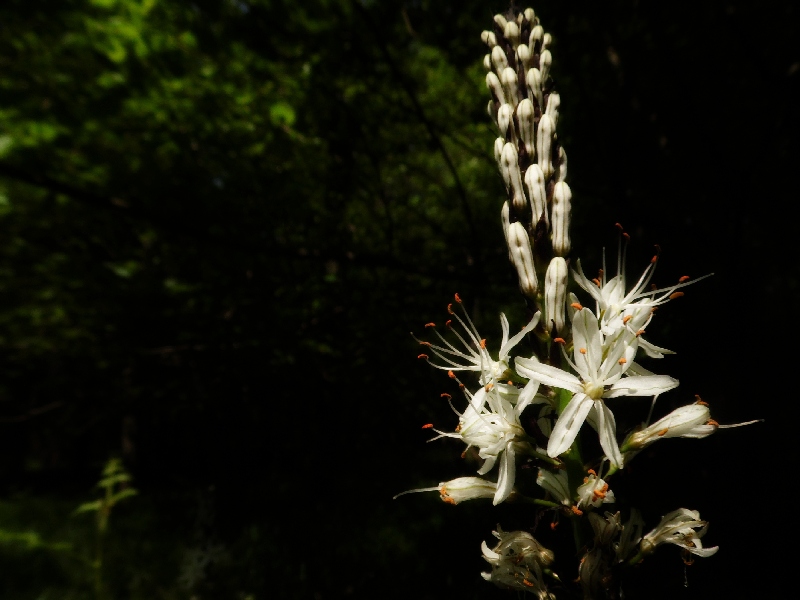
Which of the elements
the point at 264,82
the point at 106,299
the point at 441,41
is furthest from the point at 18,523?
the point at 441,41

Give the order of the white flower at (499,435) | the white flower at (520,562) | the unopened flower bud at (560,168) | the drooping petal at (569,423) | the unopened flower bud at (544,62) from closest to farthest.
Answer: the drooping petal at (569,423), the white flower at (499,435), the white flower at (520,562), the unopened flower bud at (560,168), the unopened flower bud at (544,62)

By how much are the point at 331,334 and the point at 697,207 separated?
4.23 m

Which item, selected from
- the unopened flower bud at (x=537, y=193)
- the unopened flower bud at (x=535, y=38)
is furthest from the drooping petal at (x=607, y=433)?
the unopened flower bud at (x=535, y=38)

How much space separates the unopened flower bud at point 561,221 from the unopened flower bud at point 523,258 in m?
0.09

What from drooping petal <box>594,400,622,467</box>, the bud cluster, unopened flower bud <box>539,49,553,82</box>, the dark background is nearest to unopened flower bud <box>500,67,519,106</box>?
the bud cluster

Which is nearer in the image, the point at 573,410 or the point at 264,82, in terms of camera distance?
the point at 573,410

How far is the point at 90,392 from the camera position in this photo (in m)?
8.03

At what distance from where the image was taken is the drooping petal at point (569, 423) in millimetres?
1337

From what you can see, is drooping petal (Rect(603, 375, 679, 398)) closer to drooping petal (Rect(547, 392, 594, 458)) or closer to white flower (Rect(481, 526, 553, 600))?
drooping petal (Rect(547, 392, 594, 458))

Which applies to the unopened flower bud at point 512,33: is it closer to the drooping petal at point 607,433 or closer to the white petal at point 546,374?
the white petal at point 546,374

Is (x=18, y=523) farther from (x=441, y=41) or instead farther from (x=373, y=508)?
(x=441, y=41)

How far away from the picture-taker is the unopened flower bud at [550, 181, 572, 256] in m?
1.56

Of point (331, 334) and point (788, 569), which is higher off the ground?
point (331, 334)

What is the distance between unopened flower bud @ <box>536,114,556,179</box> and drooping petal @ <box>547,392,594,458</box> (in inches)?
29.0
